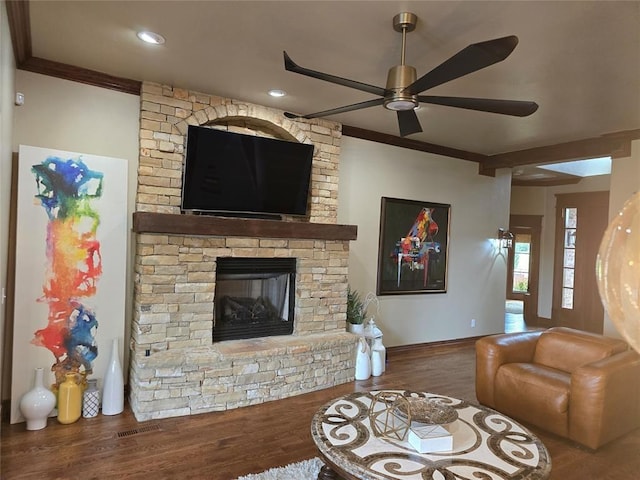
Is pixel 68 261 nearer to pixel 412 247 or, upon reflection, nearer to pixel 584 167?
pixel 412 247

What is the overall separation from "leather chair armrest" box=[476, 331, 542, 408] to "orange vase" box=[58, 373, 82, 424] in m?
3.24

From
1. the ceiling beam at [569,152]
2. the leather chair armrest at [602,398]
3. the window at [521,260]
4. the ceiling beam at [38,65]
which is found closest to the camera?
the ceiling beam at [38,65]

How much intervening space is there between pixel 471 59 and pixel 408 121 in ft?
2.72

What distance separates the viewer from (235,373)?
3482 millimetres

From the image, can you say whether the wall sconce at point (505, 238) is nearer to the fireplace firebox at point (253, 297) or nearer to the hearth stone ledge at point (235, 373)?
the hearth stone ledge at point (235, 373)

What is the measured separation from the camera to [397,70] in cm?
236

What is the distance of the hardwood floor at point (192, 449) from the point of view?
98.6 inches

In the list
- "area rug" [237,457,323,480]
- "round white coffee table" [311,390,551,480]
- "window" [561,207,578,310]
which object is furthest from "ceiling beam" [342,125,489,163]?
"area rug" [237,457,323,480]

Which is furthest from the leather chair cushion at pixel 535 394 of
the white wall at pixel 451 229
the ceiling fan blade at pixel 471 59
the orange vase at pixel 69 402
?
the orange vase at pixel 69 402

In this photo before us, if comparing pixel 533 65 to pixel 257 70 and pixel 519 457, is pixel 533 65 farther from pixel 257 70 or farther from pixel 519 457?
pixel 519 457

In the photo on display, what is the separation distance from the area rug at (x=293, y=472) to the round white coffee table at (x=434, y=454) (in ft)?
0.79

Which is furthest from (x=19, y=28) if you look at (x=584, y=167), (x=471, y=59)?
(x=584, y=167)

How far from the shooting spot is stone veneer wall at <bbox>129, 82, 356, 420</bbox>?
10.8 ft

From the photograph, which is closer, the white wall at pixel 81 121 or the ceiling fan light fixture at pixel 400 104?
the ceiling fan light fixture at pixel 400 104
